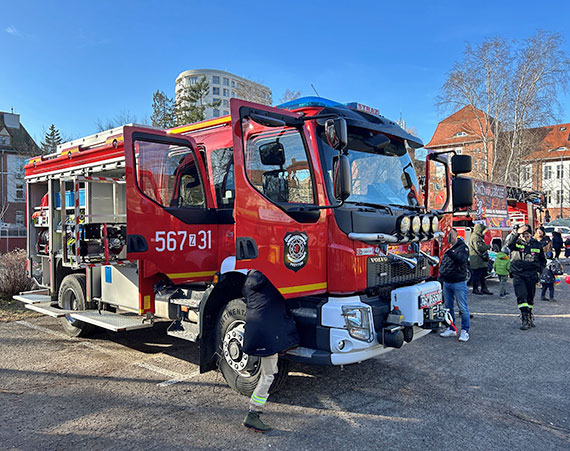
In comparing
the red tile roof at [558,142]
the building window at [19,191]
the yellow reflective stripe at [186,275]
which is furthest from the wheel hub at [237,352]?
the red tile roof at [558,142]

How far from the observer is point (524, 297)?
23.8 ft

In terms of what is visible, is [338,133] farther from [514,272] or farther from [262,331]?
[514,272]

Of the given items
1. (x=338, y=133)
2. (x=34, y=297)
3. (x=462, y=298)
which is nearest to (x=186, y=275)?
(x=338, y=133)

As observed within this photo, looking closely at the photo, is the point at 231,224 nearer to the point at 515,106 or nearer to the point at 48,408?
the point at 48,408

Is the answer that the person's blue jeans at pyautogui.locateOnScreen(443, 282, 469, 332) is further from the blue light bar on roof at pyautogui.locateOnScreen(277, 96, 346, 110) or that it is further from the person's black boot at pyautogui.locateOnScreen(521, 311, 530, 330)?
the blue light bar on roof at pyautogui.locateOnScreen(277, 96, 346, 110)

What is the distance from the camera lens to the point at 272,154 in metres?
4.29

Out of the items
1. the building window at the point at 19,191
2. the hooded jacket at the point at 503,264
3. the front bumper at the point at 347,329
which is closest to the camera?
the front bumper at the point at 347,329

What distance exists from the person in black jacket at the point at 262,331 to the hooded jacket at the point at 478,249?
800 cm

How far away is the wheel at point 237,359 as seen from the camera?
4.32m

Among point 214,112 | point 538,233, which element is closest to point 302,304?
point 538,233

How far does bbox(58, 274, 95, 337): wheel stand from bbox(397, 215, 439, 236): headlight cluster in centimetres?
463

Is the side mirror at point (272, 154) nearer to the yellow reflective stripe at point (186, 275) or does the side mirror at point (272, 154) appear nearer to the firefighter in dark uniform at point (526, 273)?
the yellow reflective stripe at point (186, 275)

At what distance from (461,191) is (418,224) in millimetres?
1343

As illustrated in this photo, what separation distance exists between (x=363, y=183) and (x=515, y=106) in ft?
86.7
